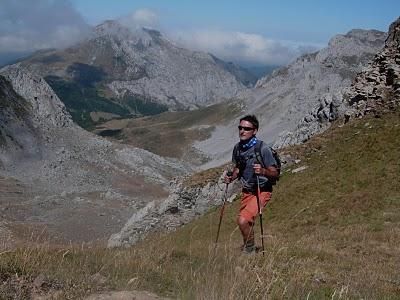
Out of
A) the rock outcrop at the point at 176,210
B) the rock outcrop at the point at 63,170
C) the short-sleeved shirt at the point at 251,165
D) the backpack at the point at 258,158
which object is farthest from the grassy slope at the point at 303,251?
the rock outcrop at the point at 63,170

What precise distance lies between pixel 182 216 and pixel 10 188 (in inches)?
1786

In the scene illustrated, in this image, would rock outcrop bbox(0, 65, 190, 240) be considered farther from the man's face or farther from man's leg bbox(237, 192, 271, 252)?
the man's face

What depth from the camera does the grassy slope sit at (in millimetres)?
6762

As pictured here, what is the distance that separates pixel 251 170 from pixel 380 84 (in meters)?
30.0

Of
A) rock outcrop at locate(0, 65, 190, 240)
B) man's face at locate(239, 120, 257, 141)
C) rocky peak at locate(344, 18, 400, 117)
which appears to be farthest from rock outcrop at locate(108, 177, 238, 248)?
man's face at locate(239, 120, 257, 141)

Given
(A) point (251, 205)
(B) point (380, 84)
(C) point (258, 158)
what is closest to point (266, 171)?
(C) point (258, 158)

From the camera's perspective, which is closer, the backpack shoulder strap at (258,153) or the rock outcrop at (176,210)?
the backpack shoulder strap at (258,153)

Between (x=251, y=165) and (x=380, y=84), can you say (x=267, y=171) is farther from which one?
(x=380, y=84)

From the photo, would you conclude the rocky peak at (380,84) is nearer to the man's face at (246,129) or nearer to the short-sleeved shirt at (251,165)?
the short-sleeved shirt at (251,165)

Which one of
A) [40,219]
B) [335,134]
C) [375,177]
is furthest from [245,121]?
[40,219]

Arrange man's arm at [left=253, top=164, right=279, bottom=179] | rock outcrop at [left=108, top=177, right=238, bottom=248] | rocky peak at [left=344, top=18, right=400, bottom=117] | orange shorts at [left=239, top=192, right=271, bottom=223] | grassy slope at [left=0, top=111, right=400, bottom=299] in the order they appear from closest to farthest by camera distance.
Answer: grassy slope at [left=0, top=111, right=400, bottom=299]
man's arm at [left=253, top=164, right=279, bottom=179]
orange shorts at [left=239, top=192, right=271, bottom=223]
rocky peak at [left=344, top=18, right=400, bottom=117]
rock outcrop at [left=108, top=177, right=238, bottom=248]

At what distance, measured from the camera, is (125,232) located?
39938 mm

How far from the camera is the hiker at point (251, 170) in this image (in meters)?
11.3

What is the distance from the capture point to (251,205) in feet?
38.2
